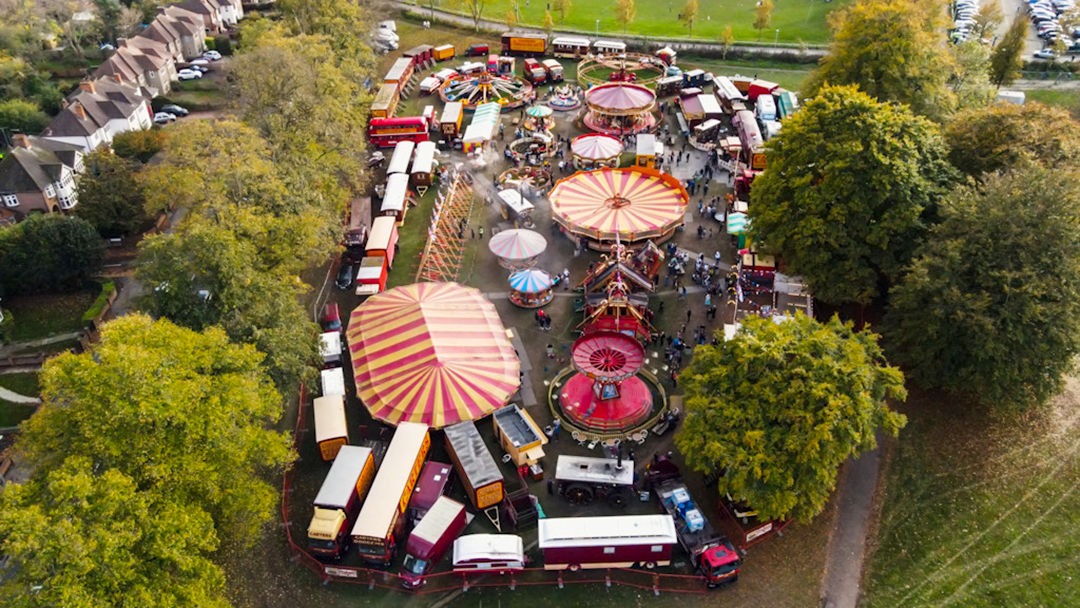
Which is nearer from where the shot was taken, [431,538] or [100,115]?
[431,538]


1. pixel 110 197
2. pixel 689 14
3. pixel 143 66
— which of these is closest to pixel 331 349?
pixel 110 197

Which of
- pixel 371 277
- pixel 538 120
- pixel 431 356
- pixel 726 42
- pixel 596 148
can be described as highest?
pixel 726 42

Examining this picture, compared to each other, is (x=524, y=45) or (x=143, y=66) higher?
(x=524, y=45)

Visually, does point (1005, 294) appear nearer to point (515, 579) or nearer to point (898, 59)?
point (898, 59)

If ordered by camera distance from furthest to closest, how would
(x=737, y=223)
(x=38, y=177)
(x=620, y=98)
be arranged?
(x=620, y=98) → (x=38, y=177) → (x=737, y=223)

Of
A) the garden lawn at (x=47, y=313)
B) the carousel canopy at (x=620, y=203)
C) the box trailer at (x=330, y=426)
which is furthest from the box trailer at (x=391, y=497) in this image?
the garden lawn at (x=47, y=313)

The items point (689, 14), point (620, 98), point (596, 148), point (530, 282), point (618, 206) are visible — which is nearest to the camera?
point (530, 282)

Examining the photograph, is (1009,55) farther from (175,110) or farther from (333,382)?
(175,110)
